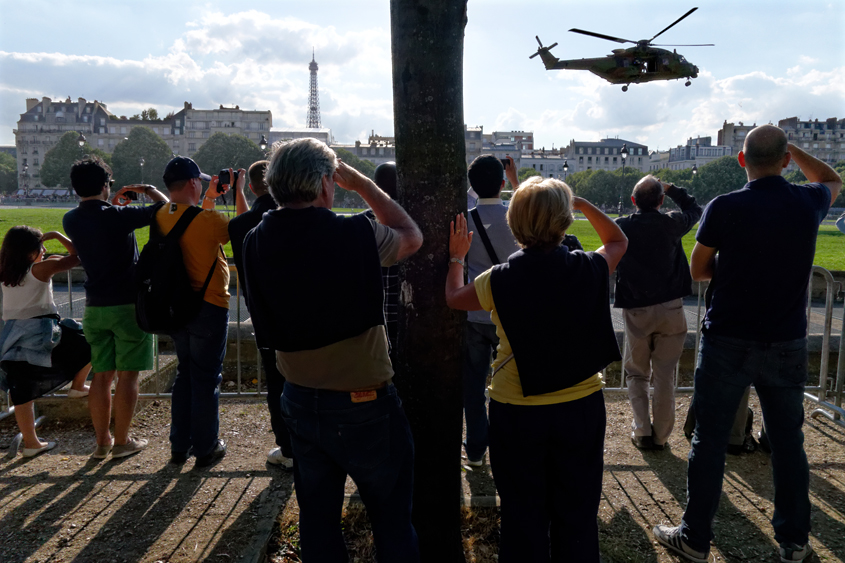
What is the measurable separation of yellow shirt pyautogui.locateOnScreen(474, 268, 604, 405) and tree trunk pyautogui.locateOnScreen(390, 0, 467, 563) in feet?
1.38

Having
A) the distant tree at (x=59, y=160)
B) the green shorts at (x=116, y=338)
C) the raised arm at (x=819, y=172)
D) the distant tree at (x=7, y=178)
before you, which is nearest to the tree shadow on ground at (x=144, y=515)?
the green shorts at (x=116, y=338)

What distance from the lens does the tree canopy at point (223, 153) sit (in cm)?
9106

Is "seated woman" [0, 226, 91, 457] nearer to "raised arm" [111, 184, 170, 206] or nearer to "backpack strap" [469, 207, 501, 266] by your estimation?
"raised arm" [111, 184, 170, 206]

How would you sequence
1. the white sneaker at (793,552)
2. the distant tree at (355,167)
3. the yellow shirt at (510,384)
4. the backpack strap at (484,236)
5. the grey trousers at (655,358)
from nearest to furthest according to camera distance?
the yellow shirt at (510,384) < the white sneaker at (793,552) < the backpack strap at (484,236) < the grey trousers at (655,358) < the distant tree at (355,167)

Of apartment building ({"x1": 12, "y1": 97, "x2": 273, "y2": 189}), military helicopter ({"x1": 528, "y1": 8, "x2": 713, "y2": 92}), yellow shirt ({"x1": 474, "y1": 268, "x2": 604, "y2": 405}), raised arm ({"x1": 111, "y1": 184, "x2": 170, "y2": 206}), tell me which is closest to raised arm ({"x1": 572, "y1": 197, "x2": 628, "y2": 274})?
yellow shirt ({"x1": 474, "y1": 268, "x2": 604, "y2": 405})

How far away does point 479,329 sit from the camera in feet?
13.7

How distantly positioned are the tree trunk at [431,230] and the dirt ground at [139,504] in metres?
0.98

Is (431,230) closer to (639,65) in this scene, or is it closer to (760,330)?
(760,330)

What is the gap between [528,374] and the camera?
2.34 meters

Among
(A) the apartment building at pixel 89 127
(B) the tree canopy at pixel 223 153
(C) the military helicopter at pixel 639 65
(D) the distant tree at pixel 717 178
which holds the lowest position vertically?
(D) the distant tree at pixel 717 178

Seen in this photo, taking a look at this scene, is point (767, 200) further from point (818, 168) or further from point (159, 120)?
point (159, 120)

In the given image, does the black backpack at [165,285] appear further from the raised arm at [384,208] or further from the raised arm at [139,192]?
the raised arm at [384,208]

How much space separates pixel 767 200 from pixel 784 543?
1741 millimetres

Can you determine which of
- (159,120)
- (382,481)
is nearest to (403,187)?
(382,481)
